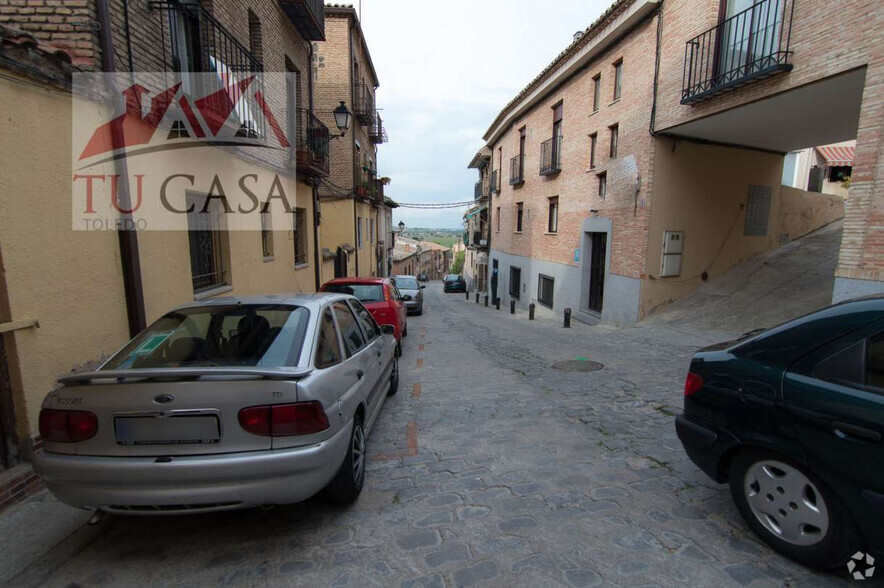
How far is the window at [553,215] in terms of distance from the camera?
1661 cm

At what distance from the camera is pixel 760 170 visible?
12234mm

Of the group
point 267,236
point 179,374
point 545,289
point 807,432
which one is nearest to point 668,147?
point 545,289

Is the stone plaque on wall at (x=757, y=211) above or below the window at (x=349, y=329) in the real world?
above

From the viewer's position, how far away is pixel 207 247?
644cm

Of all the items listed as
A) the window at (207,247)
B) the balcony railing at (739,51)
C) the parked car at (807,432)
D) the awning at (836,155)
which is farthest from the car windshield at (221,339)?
the awning at (836,155)

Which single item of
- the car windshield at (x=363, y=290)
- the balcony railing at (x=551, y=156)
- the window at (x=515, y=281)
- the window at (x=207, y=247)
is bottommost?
the window at (x=515, y=281)

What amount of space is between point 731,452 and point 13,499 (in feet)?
15.9

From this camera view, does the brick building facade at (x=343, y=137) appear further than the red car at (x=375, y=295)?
Yes

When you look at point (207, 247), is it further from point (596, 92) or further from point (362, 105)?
point (362, 105)

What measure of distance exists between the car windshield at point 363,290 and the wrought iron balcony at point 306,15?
21.3 ft

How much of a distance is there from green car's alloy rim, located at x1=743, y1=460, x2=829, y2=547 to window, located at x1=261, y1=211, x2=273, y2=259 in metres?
8.36

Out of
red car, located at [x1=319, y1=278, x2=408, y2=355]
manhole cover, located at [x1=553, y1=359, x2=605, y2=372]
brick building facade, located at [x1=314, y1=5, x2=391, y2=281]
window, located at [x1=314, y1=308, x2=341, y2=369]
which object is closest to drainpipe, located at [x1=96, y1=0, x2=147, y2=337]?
window, located at [x1=314, y1=308, x2=341, y2=369]

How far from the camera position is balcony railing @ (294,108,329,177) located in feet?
31.5

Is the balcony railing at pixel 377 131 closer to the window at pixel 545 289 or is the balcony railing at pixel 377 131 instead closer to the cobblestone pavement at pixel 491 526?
the window at pixel 545 289
